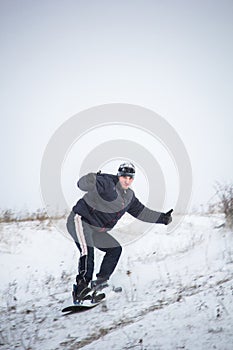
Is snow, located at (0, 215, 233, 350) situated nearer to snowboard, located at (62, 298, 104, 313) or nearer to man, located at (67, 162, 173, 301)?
snowboard, located at (62, 298, 104, 313)

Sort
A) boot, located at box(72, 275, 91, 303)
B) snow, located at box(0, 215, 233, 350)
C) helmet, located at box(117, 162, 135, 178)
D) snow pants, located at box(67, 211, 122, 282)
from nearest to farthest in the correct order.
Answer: snow, located at box(0, 215, 233, 350)
boot, located at box(72, 275, 91, 303)
snow pants, located at box(67, 211, 122, 282)
helmet, located at box(117, 162, 135, 178)

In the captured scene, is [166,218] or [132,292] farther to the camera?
[166,218]

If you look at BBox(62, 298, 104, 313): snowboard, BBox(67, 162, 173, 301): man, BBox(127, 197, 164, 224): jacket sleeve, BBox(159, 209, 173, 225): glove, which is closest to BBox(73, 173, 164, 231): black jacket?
BBox(67, 162, 173, 301): man

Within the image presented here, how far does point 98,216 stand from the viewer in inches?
194

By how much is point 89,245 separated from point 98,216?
48cm

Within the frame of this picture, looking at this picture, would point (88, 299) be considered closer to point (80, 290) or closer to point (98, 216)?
point (80, 290)

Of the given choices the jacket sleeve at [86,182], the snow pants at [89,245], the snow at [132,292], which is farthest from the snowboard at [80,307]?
the jacket sleeve at [86,182]

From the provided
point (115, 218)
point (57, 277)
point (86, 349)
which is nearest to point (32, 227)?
point (57, 277)

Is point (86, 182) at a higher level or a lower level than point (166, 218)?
higher

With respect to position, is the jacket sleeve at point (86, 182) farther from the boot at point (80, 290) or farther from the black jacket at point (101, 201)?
the boot at point (80, 290)

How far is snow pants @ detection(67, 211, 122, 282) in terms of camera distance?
466cm

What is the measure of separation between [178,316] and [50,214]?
19.3 ft

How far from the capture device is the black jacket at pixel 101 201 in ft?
15.3

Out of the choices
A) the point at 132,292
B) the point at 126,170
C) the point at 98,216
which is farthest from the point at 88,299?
the point at 126,170
